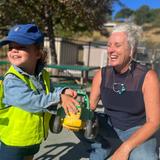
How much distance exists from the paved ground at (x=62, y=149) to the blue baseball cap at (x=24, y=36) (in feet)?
6.46

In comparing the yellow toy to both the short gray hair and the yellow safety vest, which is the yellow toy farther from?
the short gray hair

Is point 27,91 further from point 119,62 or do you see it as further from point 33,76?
point 119,62

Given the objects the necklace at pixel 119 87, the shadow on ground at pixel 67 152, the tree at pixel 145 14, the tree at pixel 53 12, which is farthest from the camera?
the tree at pixel 145 14

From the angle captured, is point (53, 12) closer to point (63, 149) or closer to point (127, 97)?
point (63, 149)

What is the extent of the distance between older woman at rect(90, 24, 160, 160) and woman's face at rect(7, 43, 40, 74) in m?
0.64

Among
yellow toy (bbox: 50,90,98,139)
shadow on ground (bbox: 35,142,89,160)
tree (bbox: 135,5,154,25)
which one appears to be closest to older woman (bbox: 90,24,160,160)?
yellow toy (bbox: 50,90,98,139)

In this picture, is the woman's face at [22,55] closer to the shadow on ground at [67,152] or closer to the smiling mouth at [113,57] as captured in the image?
the smiling mouth at [113,57]

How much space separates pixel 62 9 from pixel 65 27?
5.91 ft

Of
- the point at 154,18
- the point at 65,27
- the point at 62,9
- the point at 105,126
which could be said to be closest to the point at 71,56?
the point at 65,27

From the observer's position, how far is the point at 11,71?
110 inches

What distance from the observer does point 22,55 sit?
2.81 m

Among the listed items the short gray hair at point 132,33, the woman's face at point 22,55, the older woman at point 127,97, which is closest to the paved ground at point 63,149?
the older woman at point 127,97

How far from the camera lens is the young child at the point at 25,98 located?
107 inches

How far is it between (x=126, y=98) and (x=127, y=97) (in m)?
0.01
